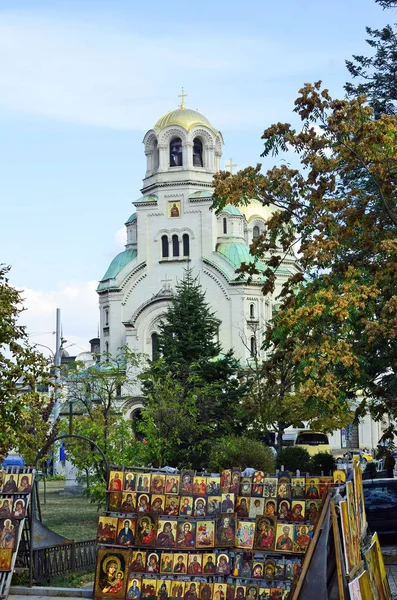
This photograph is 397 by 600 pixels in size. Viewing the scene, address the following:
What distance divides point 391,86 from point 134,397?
40804 millimetres

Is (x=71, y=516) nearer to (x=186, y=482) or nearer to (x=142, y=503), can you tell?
(x=142, y=503)

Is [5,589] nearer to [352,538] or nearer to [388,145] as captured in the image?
[352,538]

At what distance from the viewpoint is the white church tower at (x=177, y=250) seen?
210 ft

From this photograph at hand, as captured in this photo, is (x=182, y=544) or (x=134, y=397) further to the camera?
(x=134, y=397)

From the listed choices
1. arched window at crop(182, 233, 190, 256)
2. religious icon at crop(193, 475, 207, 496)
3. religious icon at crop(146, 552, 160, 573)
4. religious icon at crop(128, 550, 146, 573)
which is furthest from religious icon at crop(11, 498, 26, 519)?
arched window at crop(182, 233, 190, 256)

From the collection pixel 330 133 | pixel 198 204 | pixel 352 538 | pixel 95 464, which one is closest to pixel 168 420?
pixel 95 464

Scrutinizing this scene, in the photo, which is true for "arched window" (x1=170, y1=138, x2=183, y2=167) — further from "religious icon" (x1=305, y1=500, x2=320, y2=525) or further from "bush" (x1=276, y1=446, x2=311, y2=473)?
"religious icon" (x1=305, y1=500, x2=320, y2=525)

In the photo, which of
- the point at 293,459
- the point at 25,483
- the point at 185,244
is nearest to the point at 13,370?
the point at 25,483

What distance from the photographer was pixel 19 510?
47.6ft

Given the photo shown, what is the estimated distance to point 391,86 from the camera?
75.5 ft

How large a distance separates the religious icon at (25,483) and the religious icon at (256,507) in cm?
337

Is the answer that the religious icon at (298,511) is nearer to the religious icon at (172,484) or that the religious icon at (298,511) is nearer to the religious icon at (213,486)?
the religious icon at (213,486)

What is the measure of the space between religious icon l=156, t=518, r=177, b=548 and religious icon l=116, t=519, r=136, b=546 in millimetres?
386

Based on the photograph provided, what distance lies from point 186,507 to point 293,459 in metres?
22.7
